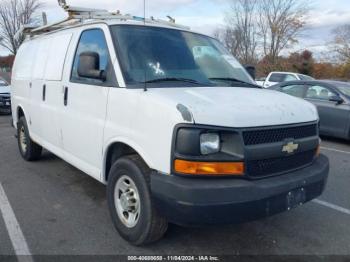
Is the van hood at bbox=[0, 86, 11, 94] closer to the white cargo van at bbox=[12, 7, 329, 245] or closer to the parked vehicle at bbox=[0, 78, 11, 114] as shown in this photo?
the parked vehicle at bbox=[0, 78, 11, 114]

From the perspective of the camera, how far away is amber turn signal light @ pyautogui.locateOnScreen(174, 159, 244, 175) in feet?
9.50

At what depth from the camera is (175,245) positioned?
3.59 m

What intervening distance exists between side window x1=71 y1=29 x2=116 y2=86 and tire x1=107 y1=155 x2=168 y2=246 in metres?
0.85

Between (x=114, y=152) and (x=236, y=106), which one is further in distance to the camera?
(x=114, y=152)

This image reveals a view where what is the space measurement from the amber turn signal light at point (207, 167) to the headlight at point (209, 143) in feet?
0.32

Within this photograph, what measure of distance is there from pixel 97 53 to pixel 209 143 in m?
1.61

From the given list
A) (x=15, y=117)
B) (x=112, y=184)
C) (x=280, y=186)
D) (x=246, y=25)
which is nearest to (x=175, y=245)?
(x=112, y=184)

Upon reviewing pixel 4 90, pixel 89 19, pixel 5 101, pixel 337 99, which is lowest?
pixel 5 101

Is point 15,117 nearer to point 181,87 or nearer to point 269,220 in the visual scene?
point 181,87

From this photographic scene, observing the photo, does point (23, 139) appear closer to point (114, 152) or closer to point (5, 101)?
point (114, 152)

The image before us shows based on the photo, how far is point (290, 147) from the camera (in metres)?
3.30

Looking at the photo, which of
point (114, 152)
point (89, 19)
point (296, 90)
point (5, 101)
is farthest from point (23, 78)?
point (5, 101)

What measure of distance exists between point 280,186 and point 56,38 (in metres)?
3.63

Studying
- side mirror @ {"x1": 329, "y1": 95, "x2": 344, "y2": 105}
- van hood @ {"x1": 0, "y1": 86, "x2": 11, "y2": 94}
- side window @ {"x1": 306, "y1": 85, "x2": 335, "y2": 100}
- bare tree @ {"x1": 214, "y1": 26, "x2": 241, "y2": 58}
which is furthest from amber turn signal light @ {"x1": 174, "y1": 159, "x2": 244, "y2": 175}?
bare tree @ {"x1": 214, "y1": 26, "x2": 241, "y2": 58}
